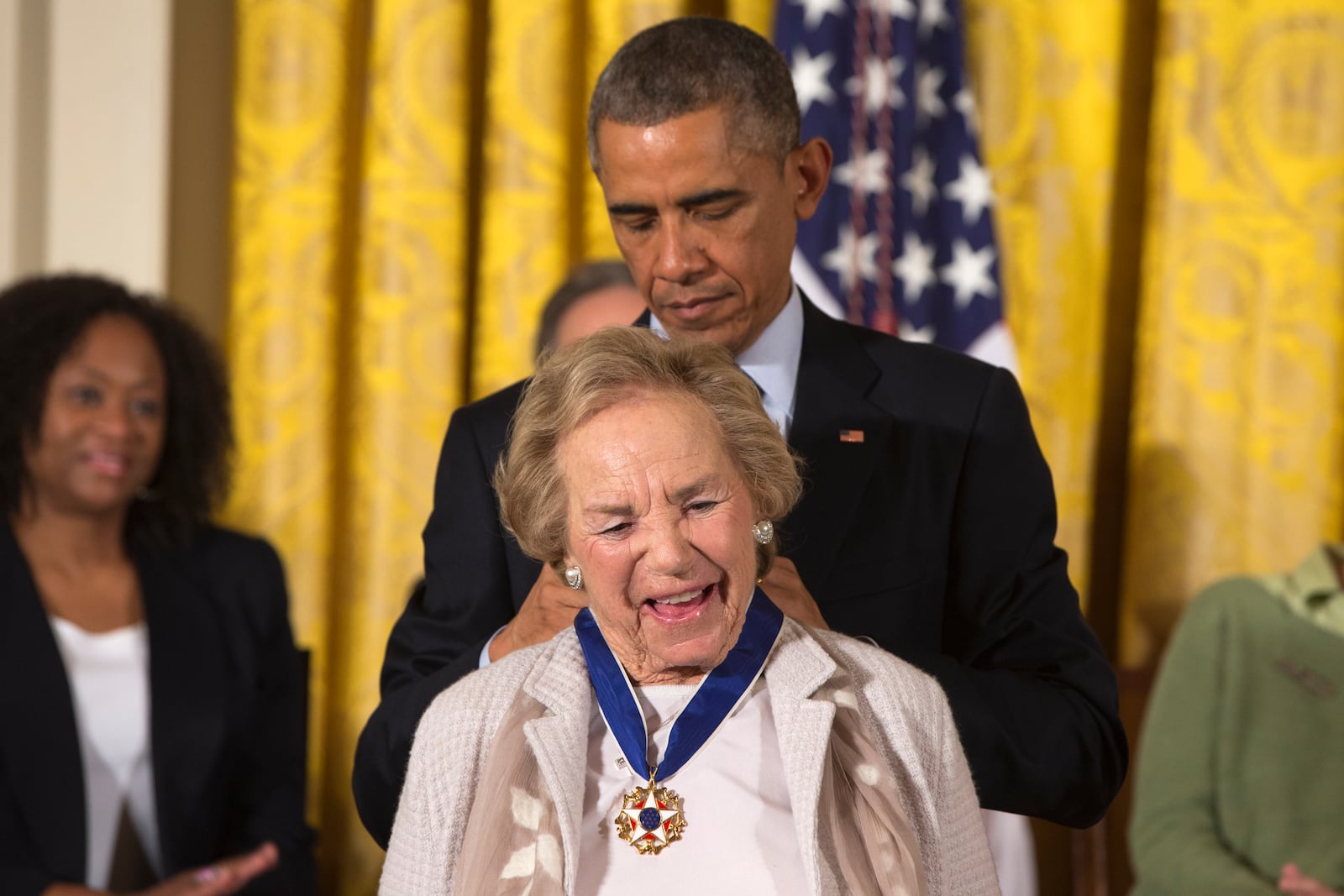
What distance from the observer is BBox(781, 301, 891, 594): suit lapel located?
175 cm

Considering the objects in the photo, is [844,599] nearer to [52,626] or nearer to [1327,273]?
[52,626]

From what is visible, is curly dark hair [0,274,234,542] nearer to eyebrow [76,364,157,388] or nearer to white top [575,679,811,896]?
eyebrow [76,364,157,388]

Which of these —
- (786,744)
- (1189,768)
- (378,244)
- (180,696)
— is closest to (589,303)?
(378,244)

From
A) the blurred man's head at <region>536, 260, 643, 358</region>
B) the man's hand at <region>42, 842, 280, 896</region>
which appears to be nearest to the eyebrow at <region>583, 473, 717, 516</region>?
the blurred man's head at <region>536, 260, 643, 358</region>

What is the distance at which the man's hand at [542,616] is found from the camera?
1609mm

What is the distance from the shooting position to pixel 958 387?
1.78 m

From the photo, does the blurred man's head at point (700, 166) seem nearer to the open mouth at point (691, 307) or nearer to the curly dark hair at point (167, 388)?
the open mouth at point (691, 307)

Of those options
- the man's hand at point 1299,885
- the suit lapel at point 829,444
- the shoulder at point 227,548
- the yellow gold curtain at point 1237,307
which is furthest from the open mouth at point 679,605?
the yellow gold curtain at point 1237,307

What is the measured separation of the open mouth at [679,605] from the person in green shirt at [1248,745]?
6.18 ft

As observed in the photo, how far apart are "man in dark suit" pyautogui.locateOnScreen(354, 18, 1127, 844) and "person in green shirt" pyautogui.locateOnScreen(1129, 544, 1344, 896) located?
1557 mm

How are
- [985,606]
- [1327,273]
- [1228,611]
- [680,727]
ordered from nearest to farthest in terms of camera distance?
[680,727] → [985,606] → [1228,611] → [1327,273]

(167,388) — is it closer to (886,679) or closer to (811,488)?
(811,488)

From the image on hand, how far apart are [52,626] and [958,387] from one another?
2338 millimetres

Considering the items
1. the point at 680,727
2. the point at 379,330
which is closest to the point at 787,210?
the point at 680,727
